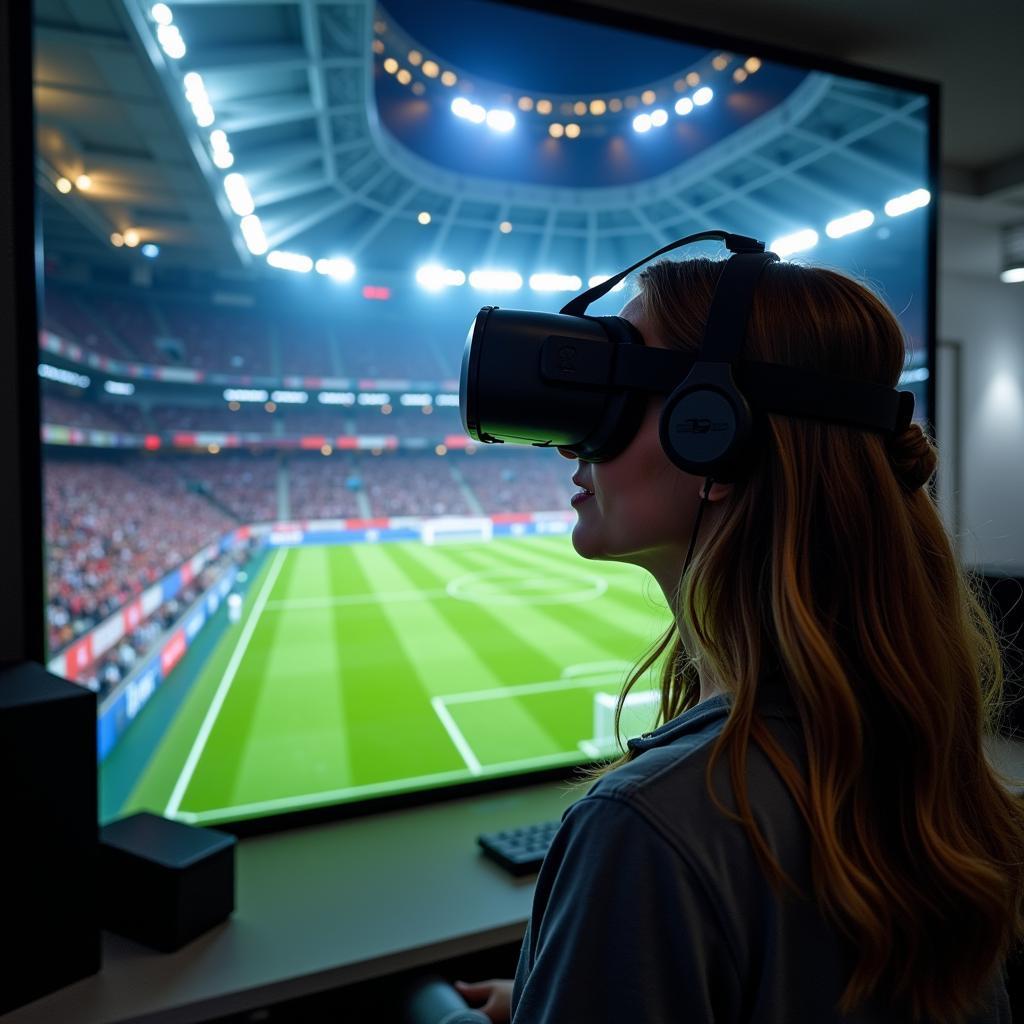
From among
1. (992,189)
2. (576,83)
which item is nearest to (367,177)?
(576,83)

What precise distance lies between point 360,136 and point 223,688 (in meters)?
1.85

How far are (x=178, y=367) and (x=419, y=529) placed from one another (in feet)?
2.97

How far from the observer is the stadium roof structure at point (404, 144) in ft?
6.40

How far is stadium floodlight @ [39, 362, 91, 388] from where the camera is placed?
178cm

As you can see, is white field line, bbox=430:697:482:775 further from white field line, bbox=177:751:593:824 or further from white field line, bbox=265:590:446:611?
white field line, bbox=265:590:446:611

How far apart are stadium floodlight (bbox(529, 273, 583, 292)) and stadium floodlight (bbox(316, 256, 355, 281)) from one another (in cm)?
58

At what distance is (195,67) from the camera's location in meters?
2.01

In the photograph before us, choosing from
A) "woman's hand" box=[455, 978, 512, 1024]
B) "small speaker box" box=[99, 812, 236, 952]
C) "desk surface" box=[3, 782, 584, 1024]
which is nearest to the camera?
"woman's hand" box=[455, 978, 512, 1024]

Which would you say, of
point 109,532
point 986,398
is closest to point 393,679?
point 109,532

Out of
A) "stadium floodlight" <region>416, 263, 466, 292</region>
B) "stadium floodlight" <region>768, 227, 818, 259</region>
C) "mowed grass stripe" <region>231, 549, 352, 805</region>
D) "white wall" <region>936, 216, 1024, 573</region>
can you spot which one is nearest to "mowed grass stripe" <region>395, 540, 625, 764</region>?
"mowed grass stripe" <region>231, 549, 352, 805</region>

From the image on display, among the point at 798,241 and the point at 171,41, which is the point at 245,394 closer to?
the point at 171,41

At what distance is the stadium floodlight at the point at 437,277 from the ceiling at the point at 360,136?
0.05m

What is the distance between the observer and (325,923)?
5.41ft

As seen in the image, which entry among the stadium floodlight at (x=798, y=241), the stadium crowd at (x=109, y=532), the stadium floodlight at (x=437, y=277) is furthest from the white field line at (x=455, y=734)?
the stadium floodlight at (x=798, y=241)
